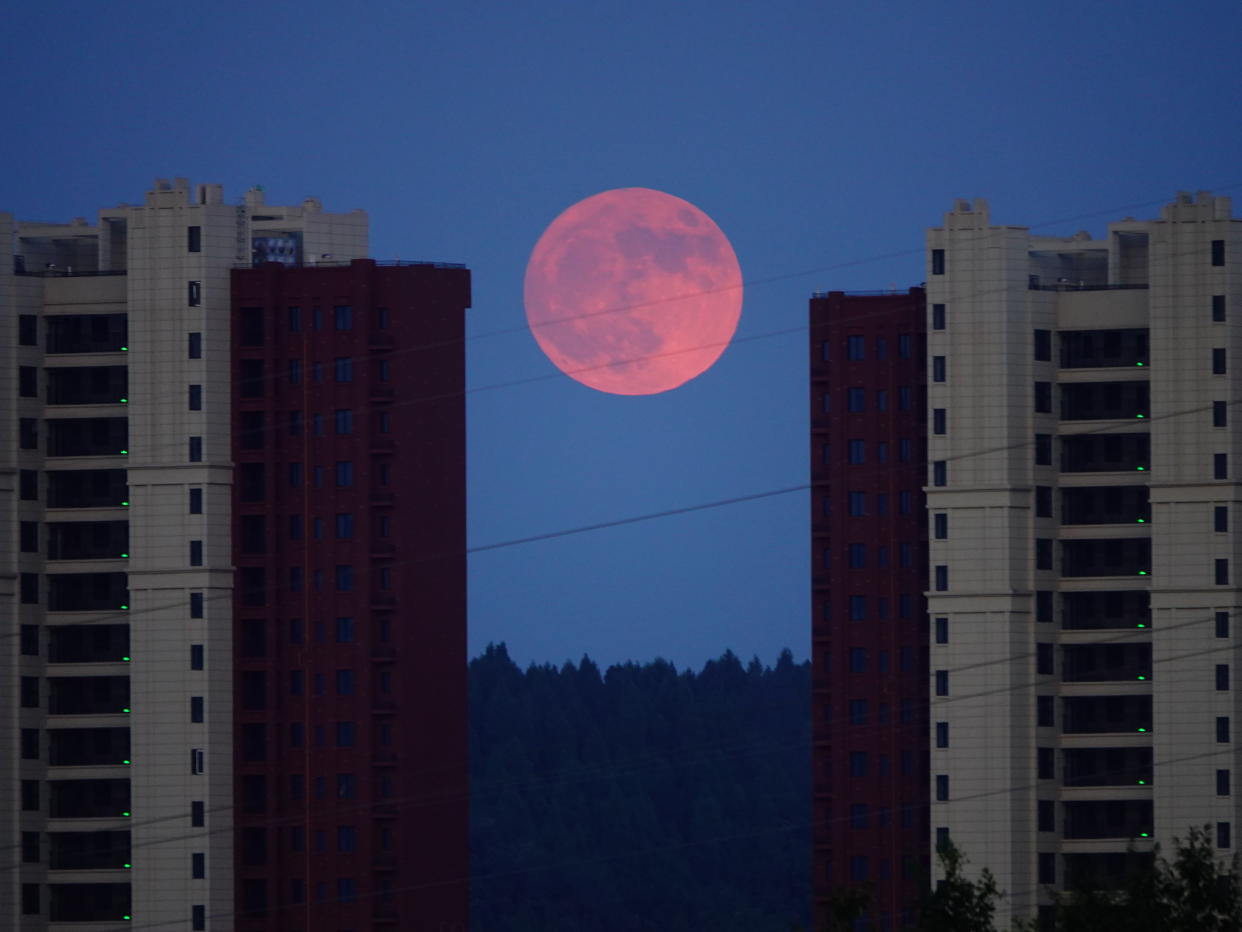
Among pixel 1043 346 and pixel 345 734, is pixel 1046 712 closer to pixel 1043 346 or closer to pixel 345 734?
pixel 1043 346

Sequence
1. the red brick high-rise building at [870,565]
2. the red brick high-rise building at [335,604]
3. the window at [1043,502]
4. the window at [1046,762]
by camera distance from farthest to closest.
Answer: the red brick high-rise building at [870,565], the window at [1043,502], the red brick high-rise building at [335,604], the window at [1046,762]

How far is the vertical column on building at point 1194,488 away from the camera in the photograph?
364 ft

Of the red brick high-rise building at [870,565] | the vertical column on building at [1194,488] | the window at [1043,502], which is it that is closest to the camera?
the vertical column on building at [1194,488]

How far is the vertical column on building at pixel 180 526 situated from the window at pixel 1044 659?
33.5m

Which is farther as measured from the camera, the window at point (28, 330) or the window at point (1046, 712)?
the window at point (28, 330)

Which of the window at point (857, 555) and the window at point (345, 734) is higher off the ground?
the window at point (857, 555)

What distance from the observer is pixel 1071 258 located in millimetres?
119875

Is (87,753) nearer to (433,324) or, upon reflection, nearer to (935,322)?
(433,324)

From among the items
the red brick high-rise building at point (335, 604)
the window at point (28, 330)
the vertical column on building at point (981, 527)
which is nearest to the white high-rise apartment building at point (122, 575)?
the window at point (28, 330)

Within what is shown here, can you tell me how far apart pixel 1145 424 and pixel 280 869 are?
40.1 metres

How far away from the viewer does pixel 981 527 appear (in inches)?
4471

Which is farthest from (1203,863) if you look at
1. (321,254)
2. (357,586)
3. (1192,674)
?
(321,254)

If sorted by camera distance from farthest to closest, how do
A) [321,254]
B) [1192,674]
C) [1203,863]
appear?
[321,254]
[1192,674]
[1203,863]

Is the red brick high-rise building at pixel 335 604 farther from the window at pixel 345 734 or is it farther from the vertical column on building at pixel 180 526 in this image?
the vertical column on building at pixel 180 526
